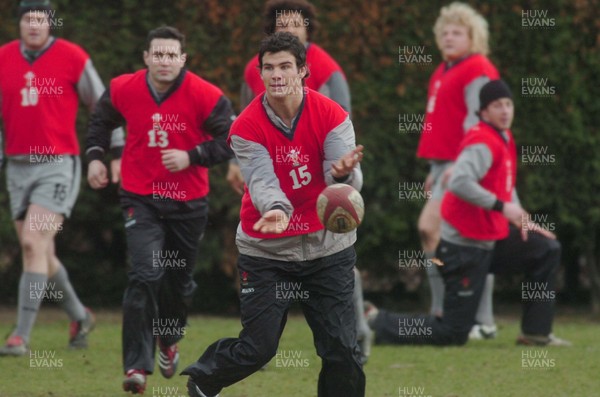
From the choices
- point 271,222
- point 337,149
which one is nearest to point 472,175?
point 337,149

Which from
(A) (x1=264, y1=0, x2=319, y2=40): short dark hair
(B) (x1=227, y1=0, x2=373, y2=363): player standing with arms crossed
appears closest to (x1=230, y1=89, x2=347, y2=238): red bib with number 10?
(B) (x1=227, y1=0, x2=373, y2=363): player standing with arms crossed

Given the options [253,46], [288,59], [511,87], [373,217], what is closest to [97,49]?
[253,46]

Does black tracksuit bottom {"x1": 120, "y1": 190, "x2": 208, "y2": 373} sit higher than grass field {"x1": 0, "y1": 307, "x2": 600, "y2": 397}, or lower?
higher

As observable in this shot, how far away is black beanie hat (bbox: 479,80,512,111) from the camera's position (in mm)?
9406

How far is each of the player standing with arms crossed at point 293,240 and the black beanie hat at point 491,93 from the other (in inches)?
131

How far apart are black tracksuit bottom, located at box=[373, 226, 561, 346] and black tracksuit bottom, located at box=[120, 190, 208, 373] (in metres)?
2.16

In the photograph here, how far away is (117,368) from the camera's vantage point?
8.62 meters

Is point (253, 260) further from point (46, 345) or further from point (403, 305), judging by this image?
point (403, 305)

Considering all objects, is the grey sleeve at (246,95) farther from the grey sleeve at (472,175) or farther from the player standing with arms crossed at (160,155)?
the grey sleeve at (472,175)

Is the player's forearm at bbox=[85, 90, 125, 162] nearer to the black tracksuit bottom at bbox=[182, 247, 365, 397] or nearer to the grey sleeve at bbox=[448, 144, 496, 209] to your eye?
the black tracksuit bottom at bbox=[182, 247, 365, 397]

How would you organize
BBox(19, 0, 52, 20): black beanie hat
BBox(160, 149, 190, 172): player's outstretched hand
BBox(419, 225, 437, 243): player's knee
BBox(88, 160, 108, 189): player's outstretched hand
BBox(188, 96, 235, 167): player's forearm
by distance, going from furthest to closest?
Answer: BBox(419, 225, 437, 243): player's knee
BBox(19, 0, 52, 20): black beanie hat
BBox(88, 160, 108, 189): player's outstretched hand
BBox(188, 96, 235, 167): player's forearm
BBox(160, 149, 190, 172): player's outstretched hand

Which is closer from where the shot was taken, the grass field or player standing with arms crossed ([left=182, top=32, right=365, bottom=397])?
player standing with arms crossed ([left=182, top=32, right=365, bottom=397])

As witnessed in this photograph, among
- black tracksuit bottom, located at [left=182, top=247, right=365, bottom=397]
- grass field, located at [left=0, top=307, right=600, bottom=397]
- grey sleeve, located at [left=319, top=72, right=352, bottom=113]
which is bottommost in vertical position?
grass field, located at [left=0, top=307, right=600, bottom=397]

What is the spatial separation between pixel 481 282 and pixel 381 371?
136 centimetres
